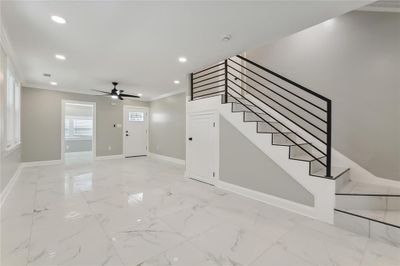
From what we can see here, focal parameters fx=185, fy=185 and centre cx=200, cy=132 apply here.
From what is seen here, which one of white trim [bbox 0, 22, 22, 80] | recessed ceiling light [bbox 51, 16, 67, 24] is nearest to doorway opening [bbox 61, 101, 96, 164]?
white trim [bbox 0, 22, 22, 80]

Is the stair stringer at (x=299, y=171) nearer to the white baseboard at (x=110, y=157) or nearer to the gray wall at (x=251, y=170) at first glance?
the gray wall at (x=251, y=170)

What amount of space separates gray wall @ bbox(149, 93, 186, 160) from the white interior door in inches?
71.5

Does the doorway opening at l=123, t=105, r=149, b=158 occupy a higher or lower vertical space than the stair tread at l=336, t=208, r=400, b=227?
higher

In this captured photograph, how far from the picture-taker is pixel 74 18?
2.23 metres

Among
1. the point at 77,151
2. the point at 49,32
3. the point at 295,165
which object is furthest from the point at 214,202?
the point at 77,151

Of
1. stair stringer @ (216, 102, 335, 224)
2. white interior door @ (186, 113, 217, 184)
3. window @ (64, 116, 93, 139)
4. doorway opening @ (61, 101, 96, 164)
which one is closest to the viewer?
stair stringer @ (216, 102, 335, 224)

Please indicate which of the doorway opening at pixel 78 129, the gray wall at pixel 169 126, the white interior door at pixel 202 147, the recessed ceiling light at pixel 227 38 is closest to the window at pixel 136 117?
the gray wall at pixel 169 126

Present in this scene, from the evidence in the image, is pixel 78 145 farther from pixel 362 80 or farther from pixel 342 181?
pixel 362 80

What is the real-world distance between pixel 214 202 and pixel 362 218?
1.86 meters

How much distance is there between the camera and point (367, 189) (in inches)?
102

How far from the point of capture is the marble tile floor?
1693 mm

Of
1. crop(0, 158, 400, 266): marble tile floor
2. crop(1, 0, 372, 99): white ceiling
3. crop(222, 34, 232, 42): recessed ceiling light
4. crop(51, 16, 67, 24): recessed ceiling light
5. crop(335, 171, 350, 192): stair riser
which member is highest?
crop(222, 34, 232, 42): recessed ceiling light

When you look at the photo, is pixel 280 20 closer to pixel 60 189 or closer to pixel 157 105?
pixel 60 189

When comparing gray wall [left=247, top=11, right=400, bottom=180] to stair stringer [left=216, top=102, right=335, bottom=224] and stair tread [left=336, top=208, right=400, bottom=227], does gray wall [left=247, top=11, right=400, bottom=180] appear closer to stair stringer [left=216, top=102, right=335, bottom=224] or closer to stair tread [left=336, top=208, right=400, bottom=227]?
stair tread [left=336, top=208, right=400, bottom=227]
